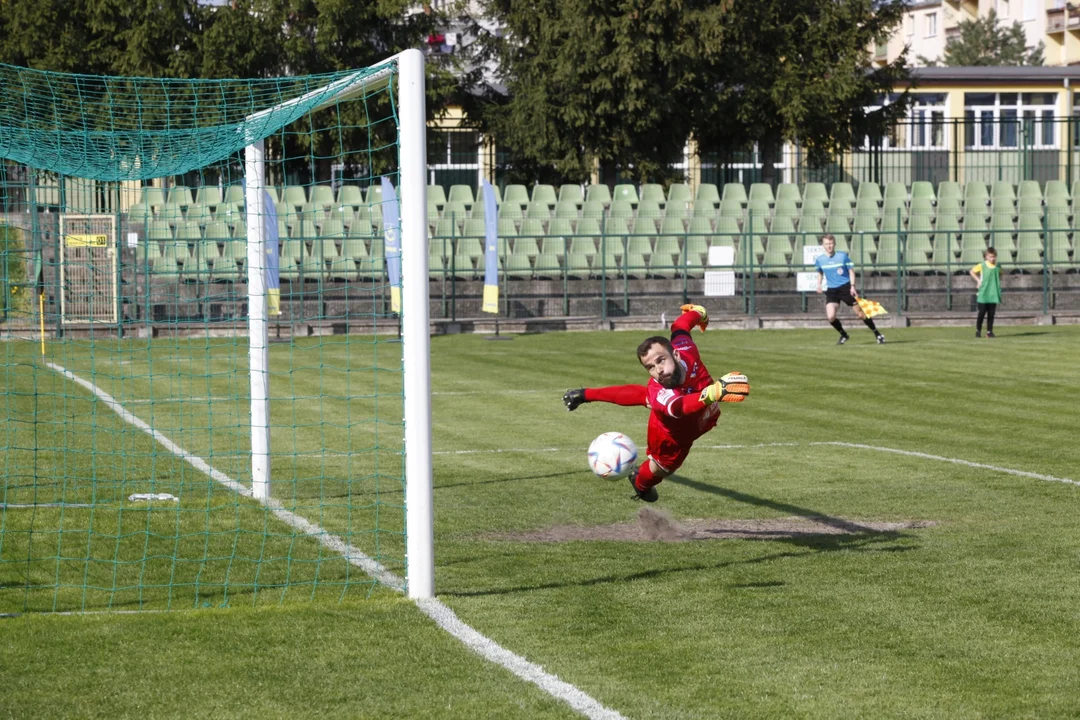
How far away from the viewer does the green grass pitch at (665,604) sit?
5.59 m

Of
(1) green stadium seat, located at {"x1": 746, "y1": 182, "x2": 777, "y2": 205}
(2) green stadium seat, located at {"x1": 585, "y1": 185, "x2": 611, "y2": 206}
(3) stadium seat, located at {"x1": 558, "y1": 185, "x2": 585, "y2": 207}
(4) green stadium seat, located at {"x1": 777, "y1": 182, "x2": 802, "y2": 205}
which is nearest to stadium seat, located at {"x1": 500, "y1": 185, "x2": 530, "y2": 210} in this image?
(3) stadium seat, located at {"x1": 558, "y1": 185, "x2": 585, "y2": 207}

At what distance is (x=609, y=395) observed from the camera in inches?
327

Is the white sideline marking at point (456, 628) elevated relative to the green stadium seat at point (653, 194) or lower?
lower

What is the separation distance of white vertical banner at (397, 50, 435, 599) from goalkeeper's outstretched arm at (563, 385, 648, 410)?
1141mm

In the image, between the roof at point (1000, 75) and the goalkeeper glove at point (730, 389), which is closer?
the goalkeeper glove at point (730, 389)

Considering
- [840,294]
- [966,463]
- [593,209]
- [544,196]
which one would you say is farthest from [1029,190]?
[966,463]

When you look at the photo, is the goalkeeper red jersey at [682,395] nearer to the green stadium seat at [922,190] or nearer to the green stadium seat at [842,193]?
the green stadium seat at [842,193]

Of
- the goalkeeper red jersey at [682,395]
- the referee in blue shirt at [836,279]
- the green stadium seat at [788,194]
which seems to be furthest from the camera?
the green stadium seat at [788,194]

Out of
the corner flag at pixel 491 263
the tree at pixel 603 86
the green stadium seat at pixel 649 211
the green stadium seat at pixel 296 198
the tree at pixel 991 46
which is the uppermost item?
the tree at pixel 991 46

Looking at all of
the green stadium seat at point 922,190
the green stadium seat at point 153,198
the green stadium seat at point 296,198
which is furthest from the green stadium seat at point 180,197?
the green stadium seat at point 922,190

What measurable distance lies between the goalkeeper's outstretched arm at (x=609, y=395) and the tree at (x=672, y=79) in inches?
1066

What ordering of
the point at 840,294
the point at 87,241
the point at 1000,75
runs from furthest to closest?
the point at 1000,75, the point at 840,294, the point at 87,241

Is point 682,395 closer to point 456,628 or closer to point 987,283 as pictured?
point 456,628

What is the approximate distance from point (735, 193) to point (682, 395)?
26421mm
